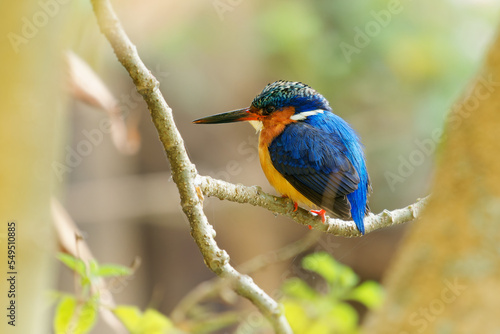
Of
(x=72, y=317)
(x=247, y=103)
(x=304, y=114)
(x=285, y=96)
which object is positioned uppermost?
(x=285, y=96)

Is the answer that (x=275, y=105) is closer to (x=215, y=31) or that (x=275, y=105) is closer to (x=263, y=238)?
(x=215, y=31)

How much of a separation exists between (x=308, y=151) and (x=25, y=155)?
5.61 ft

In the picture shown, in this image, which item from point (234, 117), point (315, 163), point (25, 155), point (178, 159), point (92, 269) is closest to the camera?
point (25, 155)

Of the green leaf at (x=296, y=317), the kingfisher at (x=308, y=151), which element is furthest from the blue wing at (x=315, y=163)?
the green leaf at (x=296, y=317)

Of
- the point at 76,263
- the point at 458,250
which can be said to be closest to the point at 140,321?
the point at 76,263

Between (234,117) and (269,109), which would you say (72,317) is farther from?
(269,109)

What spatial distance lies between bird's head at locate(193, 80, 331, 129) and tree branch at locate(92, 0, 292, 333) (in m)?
1.07

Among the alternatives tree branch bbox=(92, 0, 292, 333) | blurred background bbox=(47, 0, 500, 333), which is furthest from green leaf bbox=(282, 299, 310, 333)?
blurred background bbox=(47, 0, 500, 333)

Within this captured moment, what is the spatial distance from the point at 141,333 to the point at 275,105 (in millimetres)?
1251

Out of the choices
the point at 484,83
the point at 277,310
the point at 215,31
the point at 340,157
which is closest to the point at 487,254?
the point at 484,83

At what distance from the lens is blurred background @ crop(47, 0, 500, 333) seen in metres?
4.98

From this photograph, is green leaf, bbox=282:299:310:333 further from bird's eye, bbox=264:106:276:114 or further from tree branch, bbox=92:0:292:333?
bird's eye, bbox=264:106:276:114

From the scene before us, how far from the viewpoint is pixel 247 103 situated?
6414 mm

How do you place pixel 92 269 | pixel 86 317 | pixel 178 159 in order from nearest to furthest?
pixel 178 159 → pixel 86 317 → pixel 92 269
